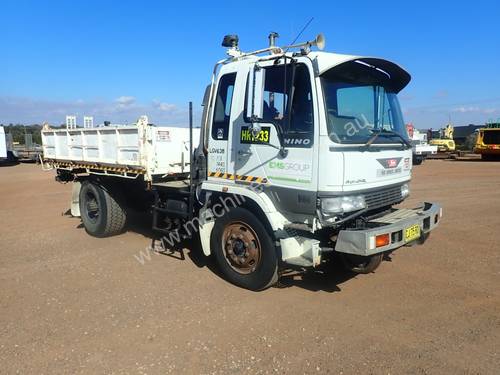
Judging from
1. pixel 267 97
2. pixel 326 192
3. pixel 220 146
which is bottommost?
pixel 326 192

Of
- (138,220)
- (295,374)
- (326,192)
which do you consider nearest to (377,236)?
(326,192)

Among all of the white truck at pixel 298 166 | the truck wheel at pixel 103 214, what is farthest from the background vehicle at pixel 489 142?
the truck wheel at pixel 103 214

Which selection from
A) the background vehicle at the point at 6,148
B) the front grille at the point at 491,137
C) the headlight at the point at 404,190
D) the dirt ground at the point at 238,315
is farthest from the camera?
the front grille at the point at 491,137

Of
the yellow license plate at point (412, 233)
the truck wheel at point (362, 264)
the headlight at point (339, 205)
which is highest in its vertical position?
the headlight at point (339, 205)

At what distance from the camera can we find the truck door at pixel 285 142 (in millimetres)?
4340

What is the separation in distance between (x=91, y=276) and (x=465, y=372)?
443 centimetres

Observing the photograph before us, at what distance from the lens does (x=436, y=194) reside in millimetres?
12969

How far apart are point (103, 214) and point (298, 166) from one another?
4.45m

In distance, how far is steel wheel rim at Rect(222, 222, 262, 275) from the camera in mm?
4895

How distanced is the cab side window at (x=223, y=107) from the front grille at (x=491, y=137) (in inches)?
1182

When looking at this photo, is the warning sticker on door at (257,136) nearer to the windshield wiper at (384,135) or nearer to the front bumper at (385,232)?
the windshield wiper at (384,135)

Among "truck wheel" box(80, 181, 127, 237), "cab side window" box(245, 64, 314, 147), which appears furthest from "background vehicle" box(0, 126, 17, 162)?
"cab side window" box(245, 64, 314, 147)

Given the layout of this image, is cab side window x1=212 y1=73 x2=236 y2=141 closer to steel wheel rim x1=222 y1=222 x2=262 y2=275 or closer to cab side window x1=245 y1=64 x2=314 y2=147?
cab side window x1=245 y1=64 x2=314 y2=147

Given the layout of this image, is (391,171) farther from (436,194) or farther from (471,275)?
(436,194)
